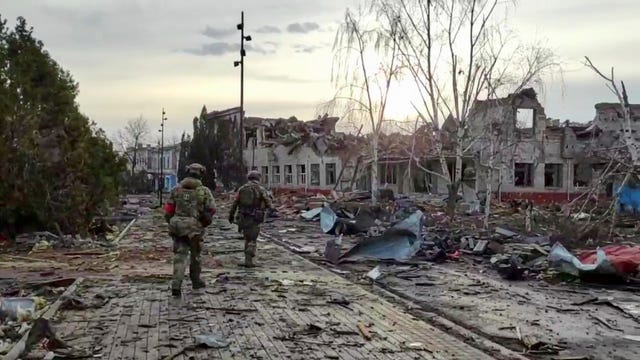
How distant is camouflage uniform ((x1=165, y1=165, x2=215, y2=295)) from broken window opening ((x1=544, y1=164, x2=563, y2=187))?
35.9m

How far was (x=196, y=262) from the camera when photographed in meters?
9.72

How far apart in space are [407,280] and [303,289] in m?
2.40

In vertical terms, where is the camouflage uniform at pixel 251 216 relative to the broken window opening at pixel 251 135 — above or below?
→ below

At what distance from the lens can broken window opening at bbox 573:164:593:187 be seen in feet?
136

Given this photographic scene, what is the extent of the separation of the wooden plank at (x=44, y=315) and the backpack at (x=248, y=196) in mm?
3336

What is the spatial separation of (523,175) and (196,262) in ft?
115

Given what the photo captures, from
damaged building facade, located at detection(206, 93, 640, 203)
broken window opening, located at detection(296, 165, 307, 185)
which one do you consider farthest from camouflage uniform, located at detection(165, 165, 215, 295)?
broken window opening, located at detection(296, 165, 307, 185)

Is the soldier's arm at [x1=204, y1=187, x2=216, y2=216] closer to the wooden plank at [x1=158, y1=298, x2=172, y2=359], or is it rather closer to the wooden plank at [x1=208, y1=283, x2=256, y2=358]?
the wooden plank at [x1=208, y1=283, x2=256, y2=358]

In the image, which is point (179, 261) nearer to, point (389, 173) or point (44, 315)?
point (44, 315)

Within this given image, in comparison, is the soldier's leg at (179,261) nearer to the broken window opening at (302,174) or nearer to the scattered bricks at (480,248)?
the scattered bricks at (480,248)

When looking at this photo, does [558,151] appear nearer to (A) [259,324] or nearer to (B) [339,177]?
(B) [339,177]

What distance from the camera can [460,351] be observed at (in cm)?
655

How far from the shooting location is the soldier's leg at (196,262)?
9.52 meters

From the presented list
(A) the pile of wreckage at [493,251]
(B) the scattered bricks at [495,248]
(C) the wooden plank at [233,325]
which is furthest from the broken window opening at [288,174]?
(C) the wooden plank at [233,325]
